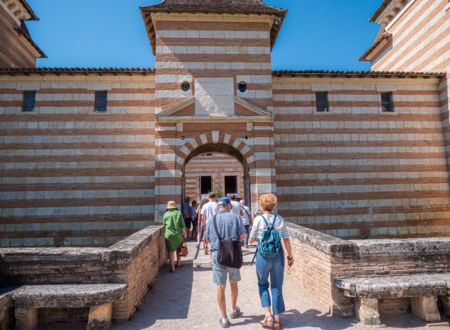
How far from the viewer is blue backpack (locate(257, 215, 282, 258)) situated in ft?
12.5

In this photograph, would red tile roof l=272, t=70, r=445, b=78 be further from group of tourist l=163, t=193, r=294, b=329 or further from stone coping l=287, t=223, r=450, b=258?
group of tourist l=163, t=193, r=294, b=329

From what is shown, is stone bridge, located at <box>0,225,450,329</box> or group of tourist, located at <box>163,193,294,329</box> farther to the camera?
stone bridge, located at <box>0,225,450,329</box>

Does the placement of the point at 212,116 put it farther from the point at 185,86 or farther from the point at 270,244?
the point at 270,244

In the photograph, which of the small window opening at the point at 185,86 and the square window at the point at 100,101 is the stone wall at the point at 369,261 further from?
the square window at the point at 100,101

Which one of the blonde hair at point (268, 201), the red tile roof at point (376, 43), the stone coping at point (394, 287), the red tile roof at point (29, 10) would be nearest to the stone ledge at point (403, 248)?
the stone coping at point (394, 287)

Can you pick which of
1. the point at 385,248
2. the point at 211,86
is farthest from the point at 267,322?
the point at 211,86

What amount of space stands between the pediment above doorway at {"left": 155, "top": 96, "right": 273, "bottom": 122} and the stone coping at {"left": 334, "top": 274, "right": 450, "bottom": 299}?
21.1 feet

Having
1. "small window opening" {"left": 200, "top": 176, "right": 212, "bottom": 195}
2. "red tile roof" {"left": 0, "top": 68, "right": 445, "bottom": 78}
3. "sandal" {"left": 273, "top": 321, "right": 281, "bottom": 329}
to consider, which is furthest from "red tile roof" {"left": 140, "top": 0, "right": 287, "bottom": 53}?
"small window opening" {"left": 200, "top": 176, "right": 212, "bottom": 195}

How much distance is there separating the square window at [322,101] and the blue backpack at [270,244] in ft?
28.8

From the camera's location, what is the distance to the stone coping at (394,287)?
3.96 m

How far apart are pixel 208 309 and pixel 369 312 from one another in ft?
7.91

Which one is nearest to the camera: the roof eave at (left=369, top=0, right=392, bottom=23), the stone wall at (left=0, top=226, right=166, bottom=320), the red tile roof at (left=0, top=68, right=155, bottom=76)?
the stone wall at (left=0, top=226, right=166, bottom=320)

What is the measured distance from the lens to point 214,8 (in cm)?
970

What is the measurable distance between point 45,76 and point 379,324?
12.3m
